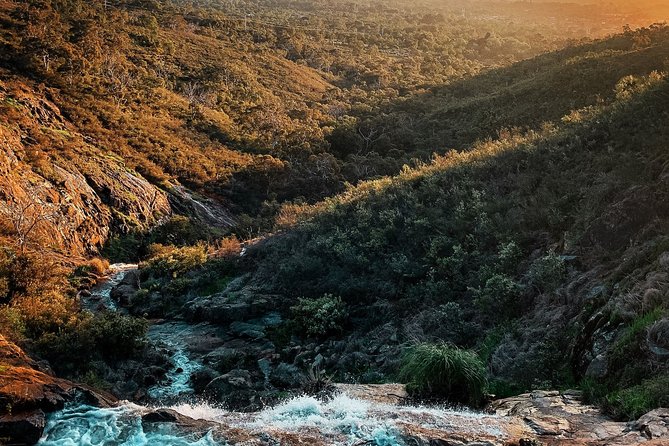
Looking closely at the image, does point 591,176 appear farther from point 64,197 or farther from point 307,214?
point 64,197

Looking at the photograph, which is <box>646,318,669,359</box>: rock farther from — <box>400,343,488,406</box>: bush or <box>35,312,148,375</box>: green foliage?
<box>35,312,148,375</box>: green foliage

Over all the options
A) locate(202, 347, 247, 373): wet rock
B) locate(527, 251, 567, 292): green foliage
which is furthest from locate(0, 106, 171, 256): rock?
locate(527, 251, 567, 292): green foliage

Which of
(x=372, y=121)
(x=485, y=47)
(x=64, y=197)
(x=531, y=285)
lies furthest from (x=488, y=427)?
(x=485, y=47)

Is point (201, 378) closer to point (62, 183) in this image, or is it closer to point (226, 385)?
point (226, 385)

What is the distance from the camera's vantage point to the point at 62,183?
92.6ft

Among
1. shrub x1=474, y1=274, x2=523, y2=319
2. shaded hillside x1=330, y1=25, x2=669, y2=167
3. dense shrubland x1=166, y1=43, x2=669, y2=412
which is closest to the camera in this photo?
dense shrubland x1=166, y1=43, x2=669, y2=412

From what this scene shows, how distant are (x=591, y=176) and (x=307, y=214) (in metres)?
10.7

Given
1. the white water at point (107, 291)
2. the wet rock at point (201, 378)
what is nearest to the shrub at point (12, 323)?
the wet rock at point (201, 378)

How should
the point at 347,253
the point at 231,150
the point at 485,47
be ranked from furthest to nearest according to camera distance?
1. the point at 485,47
2. the point at 231,150
3. the point at 347,253

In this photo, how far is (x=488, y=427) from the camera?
6164mm

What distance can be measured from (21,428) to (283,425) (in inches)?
118

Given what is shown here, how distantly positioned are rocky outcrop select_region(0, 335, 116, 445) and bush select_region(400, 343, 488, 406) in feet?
14.3

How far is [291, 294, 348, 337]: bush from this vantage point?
13.5m

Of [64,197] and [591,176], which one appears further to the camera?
[64,197]
